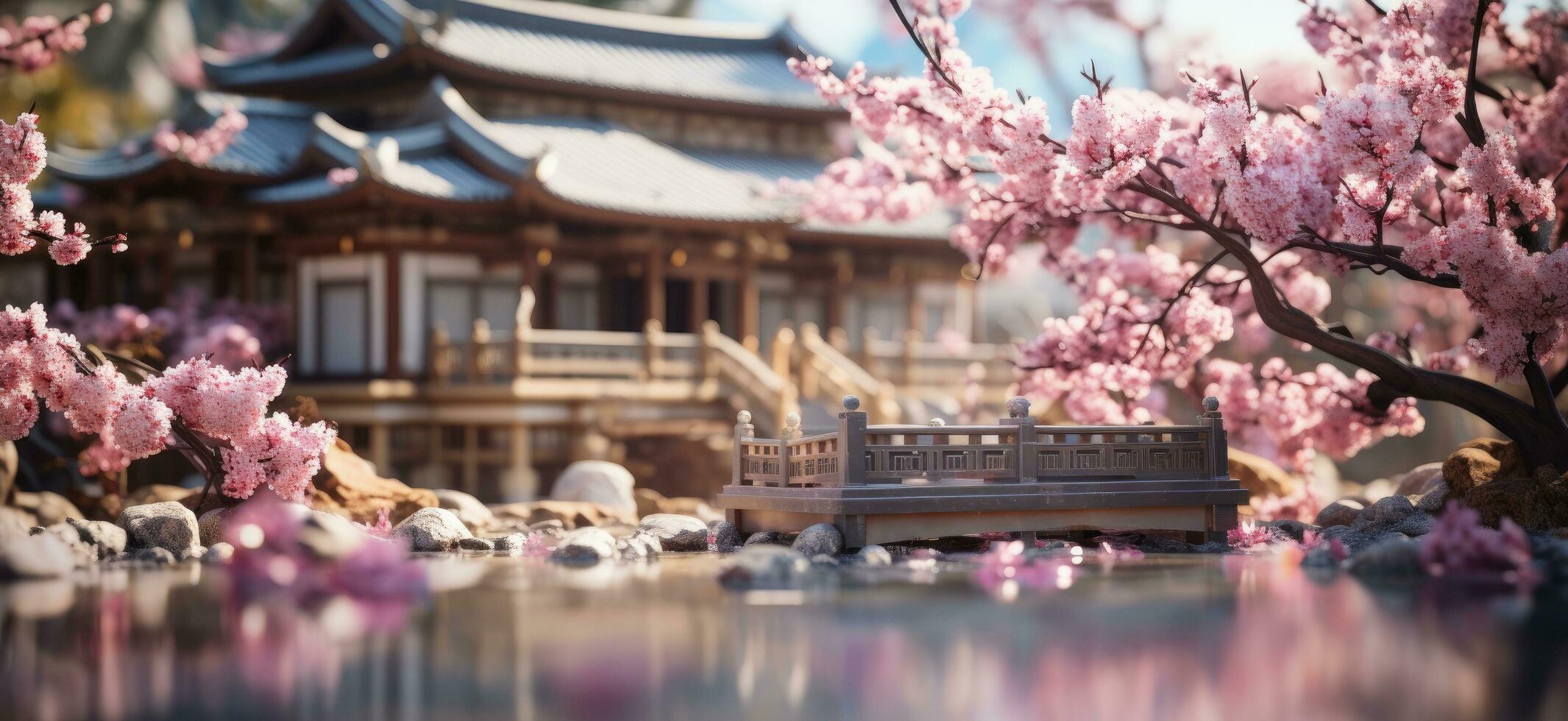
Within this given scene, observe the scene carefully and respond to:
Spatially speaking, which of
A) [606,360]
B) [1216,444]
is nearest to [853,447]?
[1216,444]

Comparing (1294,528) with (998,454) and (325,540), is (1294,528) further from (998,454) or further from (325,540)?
(325,540)

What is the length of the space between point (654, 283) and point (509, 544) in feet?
36.6

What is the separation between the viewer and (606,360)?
76.0 feet

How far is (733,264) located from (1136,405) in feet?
35.7

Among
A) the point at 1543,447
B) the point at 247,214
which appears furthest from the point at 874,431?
the point at 247,214

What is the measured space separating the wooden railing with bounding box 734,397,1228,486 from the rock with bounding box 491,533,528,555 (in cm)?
236

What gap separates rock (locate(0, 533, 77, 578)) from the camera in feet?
37.7

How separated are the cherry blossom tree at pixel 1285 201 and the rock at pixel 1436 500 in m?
0.90

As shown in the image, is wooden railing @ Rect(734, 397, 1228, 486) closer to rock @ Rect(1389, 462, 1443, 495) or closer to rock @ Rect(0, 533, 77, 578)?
rock @ Rect(1389, 462, 1443, 495)

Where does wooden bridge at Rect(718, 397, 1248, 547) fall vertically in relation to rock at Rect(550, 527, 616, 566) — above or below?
above

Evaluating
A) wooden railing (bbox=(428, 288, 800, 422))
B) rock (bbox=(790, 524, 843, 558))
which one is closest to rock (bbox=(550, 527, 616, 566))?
rock (bbox=(790, 524, 843, 558))

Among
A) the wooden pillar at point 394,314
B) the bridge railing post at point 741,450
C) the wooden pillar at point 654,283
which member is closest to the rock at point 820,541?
the bridge railing post at point 741,450

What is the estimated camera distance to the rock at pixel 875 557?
41.4 ft

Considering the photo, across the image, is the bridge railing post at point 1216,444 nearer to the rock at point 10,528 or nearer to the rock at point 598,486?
the rock at point 598,486
